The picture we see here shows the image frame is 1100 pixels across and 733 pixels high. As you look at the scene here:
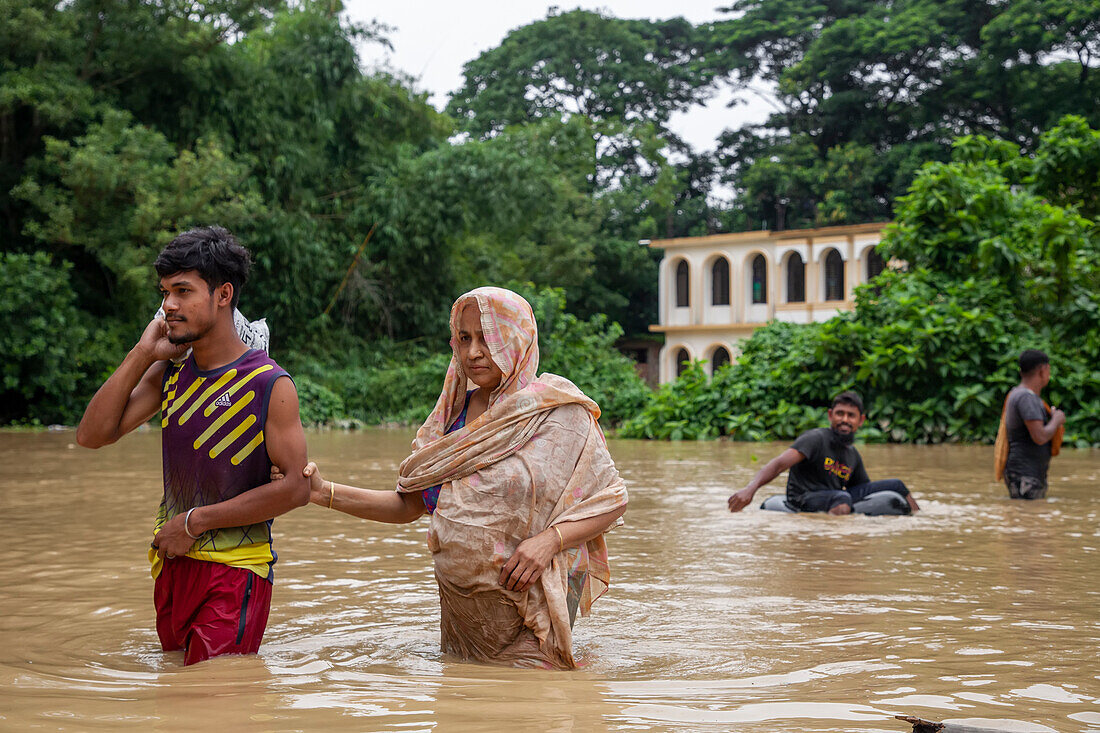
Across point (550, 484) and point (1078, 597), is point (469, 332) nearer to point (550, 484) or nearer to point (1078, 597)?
point (550, 484)

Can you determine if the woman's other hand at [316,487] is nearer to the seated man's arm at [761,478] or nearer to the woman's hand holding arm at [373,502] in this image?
the woman's hand holding arm at [373,502]

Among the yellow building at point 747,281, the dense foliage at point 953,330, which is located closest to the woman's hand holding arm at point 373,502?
the dense foliage at point 953,330

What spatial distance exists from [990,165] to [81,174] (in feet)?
58.3

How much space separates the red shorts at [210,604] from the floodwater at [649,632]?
0.27ft

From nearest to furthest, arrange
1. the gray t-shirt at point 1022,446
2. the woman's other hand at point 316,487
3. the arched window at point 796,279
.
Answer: the woman's other hand at point 316,487 < the gray t-shirt at point 1022,446 < the arched window at point 796,279

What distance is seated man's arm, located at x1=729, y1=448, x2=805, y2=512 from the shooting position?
8133 mm

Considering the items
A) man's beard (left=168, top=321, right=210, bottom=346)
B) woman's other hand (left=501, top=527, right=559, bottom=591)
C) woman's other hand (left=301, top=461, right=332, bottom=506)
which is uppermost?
man's beard (left=168, top=321, right=210, bottom=346)

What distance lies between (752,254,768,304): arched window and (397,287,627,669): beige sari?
3618cm

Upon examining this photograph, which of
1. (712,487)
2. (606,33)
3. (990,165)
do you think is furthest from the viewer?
(606,33)

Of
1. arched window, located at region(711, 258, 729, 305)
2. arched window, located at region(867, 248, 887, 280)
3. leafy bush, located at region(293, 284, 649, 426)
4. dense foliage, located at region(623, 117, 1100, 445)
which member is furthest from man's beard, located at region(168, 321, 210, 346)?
arched window, located at region(711, 258, 729, 305)

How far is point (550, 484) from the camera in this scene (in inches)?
152

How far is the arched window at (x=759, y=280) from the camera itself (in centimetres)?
3947

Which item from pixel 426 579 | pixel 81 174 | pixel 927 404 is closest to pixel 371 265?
pixel 81 174

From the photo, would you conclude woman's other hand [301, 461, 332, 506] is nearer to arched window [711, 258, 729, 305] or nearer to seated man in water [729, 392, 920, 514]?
seated man in water [729, 392, 920, 514]
